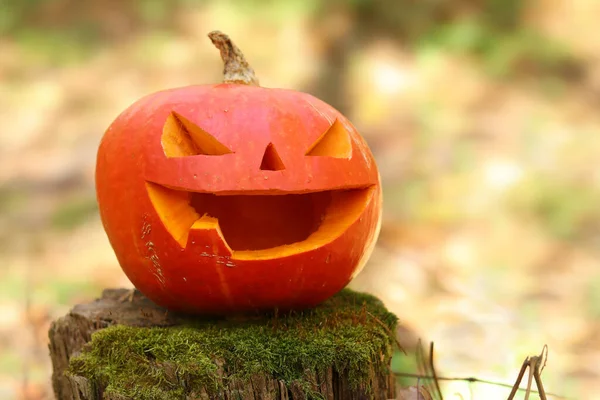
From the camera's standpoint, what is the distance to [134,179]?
2.18 m

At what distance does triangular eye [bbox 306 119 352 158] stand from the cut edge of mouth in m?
0.15

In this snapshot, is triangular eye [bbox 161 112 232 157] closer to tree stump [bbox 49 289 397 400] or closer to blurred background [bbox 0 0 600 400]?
tree stump [bbox 49 289 397 400]

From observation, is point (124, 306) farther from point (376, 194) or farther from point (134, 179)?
point (376, 194)

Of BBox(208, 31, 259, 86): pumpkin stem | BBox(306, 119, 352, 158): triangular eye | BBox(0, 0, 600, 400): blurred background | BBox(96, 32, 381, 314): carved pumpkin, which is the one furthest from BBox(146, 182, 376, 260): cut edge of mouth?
BBox(0, 0, 600, 400): blurred background

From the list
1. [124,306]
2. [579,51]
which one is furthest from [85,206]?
[579,51]

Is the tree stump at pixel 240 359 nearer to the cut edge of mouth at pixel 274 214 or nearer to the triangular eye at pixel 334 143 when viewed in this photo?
the cut edge of mouth at pixel 274 214

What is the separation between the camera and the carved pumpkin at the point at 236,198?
2078 mm

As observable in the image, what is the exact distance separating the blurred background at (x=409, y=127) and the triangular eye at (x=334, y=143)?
291cm

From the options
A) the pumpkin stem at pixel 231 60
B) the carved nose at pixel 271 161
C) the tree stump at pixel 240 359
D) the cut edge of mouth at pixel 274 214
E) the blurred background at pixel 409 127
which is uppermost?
the blurred background at pixel 409 127

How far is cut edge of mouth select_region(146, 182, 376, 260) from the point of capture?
223cm

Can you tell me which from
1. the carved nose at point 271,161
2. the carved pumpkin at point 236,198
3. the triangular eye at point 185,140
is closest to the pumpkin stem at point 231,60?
the carved pumpkin at point 236,198

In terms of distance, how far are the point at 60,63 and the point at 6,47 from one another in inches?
26.2

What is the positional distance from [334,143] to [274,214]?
1.16 feet

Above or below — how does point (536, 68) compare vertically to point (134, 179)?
above
